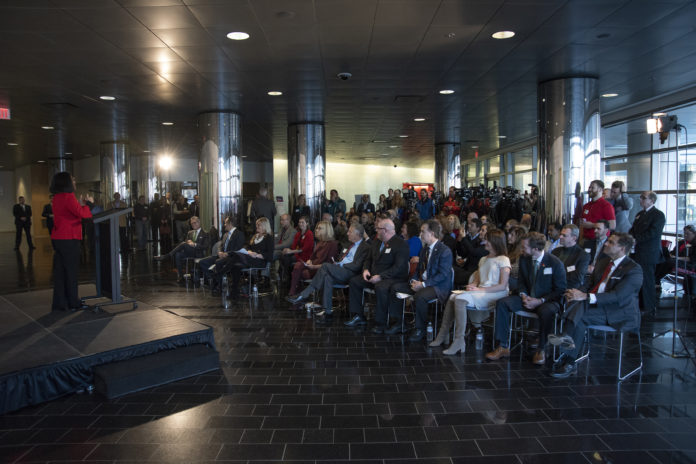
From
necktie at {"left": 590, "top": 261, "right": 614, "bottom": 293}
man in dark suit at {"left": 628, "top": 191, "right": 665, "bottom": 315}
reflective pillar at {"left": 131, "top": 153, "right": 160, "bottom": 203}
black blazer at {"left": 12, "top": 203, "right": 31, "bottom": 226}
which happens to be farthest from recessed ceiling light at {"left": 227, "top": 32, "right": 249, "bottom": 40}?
reflective pillar at {"left": 131, "top": 153, "right": 160, "bottom": 203}

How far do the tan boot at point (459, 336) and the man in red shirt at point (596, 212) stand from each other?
277 cm

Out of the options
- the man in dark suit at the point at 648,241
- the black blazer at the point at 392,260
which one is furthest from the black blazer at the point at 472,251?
the man in dark suit at the point at 648,241

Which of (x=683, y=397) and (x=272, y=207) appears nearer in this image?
(x=683, y=397)

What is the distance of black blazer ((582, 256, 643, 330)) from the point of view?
4.25m

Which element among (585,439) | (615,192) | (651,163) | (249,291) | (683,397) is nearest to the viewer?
(585,439)

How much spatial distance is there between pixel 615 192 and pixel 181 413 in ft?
23.6

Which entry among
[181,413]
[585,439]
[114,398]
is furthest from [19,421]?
[585,439]

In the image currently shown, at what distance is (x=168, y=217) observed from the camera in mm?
16453

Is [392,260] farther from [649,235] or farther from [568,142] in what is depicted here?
[568,142]

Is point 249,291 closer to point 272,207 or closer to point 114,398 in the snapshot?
point 272,207

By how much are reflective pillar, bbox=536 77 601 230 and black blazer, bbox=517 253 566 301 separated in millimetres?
3770

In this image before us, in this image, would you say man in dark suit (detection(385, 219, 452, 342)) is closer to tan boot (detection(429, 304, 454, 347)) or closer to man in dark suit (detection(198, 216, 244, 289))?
tan boot (detection(429, 304, 454, 347))

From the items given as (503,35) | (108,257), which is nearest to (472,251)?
(503,35)

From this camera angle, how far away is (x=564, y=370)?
14.3ft
